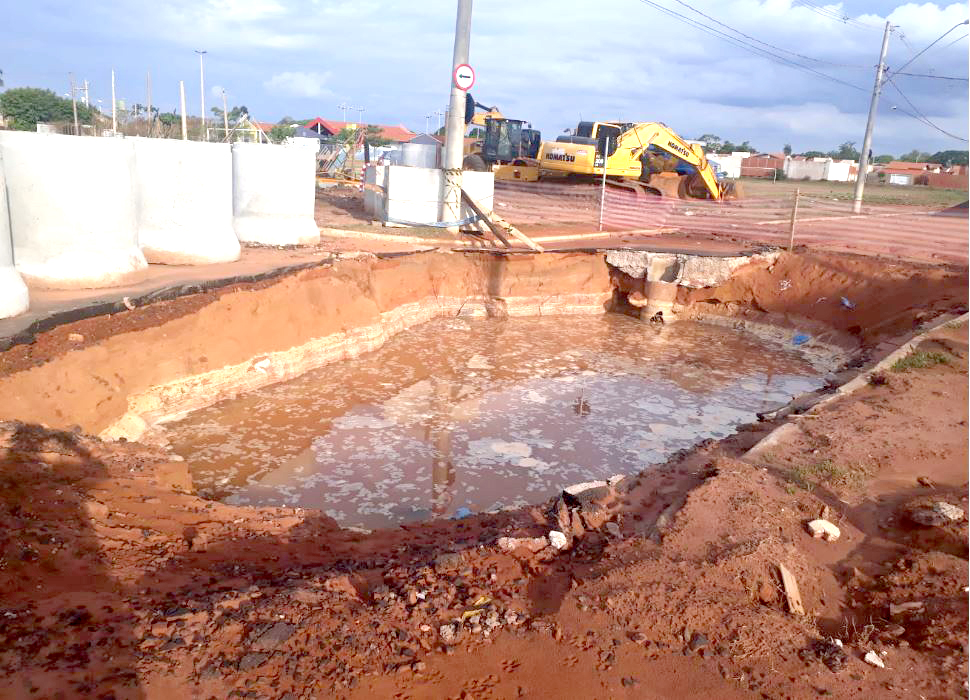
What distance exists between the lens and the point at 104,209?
352 inches

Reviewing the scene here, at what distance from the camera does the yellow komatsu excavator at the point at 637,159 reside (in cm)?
2223

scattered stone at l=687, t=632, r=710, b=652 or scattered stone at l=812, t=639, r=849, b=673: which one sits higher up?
scattered stone at l=812, t=639, r=849, b=673

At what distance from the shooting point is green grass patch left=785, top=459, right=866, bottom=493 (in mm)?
5629

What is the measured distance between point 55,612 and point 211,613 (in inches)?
29.1

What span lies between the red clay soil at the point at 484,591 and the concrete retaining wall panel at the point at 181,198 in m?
5.58

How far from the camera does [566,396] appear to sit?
10.2m

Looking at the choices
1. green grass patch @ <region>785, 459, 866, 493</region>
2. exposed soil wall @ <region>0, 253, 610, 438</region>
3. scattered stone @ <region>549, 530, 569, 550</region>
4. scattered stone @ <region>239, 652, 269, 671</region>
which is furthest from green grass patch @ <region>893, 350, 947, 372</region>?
scattered stone @ <region>239, 652, 269, 671</region>

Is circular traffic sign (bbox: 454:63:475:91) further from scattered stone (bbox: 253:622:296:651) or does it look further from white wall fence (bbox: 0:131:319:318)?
scattered stone (bbox: 253:622:296:651)

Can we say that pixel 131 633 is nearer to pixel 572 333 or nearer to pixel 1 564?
pixel 1 564

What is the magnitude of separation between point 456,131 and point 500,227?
246cm

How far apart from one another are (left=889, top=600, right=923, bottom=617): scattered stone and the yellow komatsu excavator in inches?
750

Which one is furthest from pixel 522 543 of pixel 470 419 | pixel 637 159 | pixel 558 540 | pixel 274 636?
pixel 637 159

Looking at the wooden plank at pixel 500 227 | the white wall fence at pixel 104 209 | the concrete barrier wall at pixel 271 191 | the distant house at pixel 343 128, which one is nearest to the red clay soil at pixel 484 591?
the white wall fence at pixel 104 209

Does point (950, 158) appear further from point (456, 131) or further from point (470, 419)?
point (470, 419)
